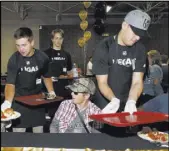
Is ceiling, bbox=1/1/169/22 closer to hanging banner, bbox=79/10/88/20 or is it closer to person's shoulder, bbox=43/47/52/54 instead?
hanging banner, bbox=79/10/88/20

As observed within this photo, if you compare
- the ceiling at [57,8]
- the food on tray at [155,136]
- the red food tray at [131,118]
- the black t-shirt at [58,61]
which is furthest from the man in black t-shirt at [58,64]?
the food on tray at [155,136]

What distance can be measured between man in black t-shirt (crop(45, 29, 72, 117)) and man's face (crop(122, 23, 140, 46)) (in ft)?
1.14

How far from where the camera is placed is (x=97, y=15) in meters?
1.47

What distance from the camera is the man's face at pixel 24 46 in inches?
45.0

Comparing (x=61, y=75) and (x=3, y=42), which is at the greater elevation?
(x=3, y=42)

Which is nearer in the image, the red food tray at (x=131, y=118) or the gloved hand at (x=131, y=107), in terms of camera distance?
the red food tray at (x=131, y=118)

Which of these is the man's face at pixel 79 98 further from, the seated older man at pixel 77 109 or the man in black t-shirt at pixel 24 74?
the man in black t-shirt at pixel 24 74

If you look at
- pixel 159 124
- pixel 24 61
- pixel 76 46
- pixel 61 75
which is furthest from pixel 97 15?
pixel 159 124

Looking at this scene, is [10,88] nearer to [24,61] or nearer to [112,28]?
[24,61]

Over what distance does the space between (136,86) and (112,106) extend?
130 millimetres

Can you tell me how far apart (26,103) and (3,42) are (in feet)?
0.90

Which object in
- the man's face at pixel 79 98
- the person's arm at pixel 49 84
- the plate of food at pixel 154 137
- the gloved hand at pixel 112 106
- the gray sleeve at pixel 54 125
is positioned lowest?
the gray sleeve at pixel 54 125

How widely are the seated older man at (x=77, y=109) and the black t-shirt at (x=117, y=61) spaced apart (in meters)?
0.09

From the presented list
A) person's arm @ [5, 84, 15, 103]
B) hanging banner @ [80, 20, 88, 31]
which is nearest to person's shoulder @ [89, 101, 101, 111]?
person's arm @ [5, 84, 15, 103]
